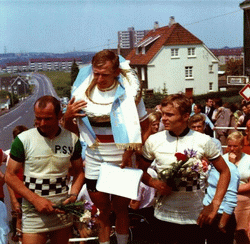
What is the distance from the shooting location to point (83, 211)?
4.36 m

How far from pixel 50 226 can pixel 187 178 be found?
1.08m

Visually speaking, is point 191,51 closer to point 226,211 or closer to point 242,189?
point 242,189

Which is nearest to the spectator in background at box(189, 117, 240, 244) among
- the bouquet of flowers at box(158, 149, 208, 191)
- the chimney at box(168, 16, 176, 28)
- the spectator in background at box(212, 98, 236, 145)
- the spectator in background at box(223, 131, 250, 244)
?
the spectator in background at box(223, 131, 250, 244)

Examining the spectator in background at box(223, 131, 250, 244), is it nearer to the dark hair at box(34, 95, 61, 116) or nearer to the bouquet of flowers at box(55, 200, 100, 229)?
the bouquet of flowers at box(55, 200, 100, 229)

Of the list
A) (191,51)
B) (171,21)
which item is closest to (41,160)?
(171,21)

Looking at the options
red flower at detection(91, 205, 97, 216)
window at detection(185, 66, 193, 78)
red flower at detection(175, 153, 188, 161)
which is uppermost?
red flower at detection(175, 153, 188, 161)

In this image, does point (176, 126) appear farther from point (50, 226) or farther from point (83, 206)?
point (50, 226)

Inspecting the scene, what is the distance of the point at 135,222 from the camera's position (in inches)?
281

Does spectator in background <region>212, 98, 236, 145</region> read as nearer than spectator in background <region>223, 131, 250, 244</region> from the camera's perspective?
No

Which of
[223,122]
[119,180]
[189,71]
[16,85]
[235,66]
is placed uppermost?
[119,180]

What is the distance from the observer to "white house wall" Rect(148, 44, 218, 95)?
Result: 243 feet

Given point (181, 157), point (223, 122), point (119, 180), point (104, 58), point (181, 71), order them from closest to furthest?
1. point (181, 157)
2. point (119, 180)
3. point (104, 58)
4. point (223, 122)
5. point (181, 71)

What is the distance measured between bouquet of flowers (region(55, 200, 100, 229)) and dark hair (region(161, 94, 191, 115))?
97 centimetres

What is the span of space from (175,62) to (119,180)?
2843 inches
